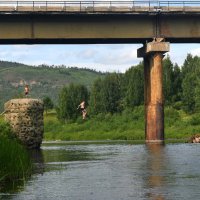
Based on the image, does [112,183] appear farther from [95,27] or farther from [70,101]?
[70,101]

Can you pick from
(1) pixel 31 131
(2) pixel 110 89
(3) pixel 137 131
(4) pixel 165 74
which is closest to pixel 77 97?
(2) pixel 110 89

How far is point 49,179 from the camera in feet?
57.3

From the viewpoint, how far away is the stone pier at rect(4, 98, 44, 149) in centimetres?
3675

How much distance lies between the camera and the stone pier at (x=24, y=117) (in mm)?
36750

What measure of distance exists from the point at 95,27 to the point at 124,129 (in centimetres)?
2993

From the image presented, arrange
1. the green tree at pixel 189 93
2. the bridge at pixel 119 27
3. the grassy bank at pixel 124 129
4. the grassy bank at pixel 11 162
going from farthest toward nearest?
the green tree at pixel 189 93, the grassy bank at pixel 124 129, the bridge at pixel 119 27, the grassy bank at pixel 11 162

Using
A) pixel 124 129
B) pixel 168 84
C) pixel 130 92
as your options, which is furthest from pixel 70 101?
pixel 124 129

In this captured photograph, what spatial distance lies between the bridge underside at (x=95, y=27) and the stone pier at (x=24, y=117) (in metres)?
18.2

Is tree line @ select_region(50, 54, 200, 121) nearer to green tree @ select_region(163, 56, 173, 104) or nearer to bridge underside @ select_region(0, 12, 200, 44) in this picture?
green tree @ select_region(163, 56, 173, 104)

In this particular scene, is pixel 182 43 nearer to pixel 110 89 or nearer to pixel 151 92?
pixel 151 92

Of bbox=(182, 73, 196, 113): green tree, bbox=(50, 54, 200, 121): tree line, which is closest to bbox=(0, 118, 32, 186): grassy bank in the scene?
bbox=(50, 54, 200, 121): tree line

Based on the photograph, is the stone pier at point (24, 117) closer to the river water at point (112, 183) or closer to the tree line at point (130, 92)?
the river water at point (112, 183)

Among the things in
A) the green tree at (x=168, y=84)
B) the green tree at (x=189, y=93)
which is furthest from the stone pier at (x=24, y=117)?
the green tree at (x=168, y=84)

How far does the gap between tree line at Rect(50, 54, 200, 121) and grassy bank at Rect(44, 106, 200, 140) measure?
8.34 metres
